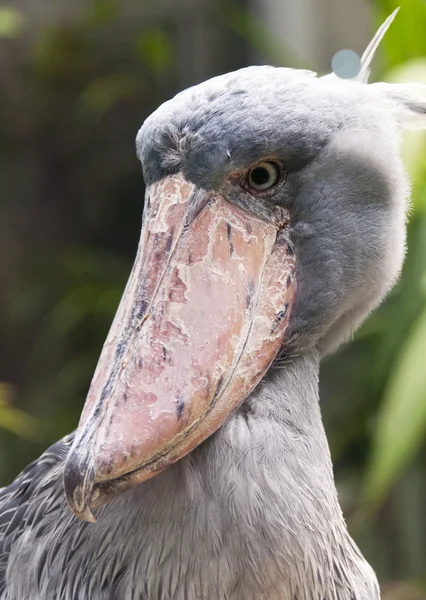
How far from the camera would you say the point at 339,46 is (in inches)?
128

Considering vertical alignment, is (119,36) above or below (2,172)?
above

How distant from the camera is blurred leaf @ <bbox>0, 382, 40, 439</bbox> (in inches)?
75.2

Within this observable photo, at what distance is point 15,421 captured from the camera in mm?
2209

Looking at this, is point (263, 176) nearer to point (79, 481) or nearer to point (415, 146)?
point (79, 481)

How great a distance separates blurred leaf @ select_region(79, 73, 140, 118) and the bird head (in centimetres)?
276

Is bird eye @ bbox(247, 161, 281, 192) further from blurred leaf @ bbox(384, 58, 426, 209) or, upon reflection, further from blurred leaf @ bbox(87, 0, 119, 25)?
blurred leaf @ bbox(87, 0, 119, 25)

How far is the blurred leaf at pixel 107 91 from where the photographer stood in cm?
360

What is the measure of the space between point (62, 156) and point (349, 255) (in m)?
3.26

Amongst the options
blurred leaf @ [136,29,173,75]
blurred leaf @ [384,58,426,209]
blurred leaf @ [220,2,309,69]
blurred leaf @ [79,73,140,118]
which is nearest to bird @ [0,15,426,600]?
blurred leaf @ [384,58,426,209]

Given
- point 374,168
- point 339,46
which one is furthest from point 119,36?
point 374,168

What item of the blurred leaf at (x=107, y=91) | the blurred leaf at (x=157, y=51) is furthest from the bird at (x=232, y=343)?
the blurred leaf at (x=107, y=91)

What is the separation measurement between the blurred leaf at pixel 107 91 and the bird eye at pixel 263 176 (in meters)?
2.79

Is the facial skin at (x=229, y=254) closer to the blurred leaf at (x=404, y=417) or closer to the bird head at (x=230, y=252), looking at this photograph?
the bird head at (x=230, y=252)

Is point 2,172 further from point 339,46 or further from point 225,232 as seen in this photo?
point 225,232
